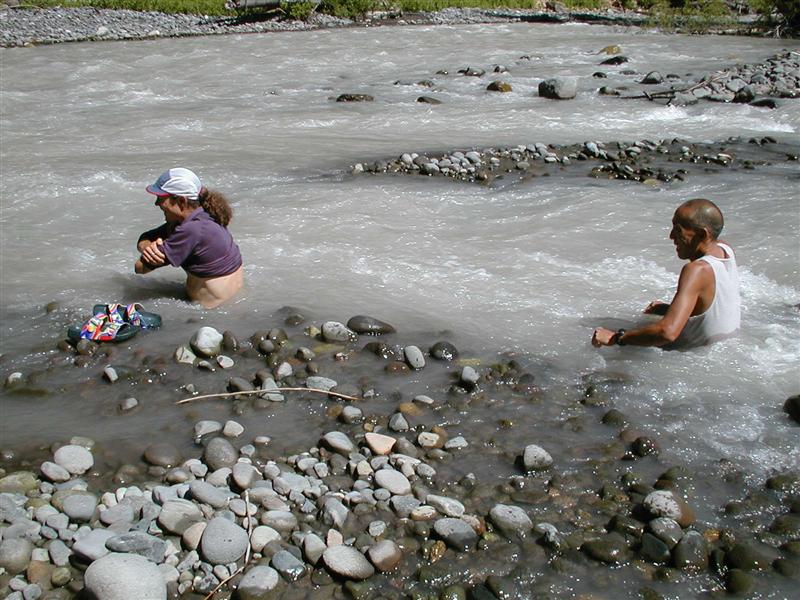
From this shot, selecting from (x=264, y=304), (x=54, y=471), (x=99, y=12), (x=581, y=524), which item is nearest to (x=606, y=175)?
(x=264, y=304)

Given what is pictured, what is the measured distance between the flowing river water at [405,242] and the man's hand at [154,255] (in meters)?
0.53

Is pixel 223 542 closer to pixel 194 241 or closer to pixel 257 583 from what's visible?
pixel 257 583

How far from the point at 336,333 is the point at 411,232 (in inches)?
107

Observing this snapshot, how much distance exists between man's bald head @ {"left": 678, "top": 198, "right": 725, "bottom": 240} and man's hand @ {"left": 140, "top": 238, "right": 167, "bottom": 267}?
3.88m

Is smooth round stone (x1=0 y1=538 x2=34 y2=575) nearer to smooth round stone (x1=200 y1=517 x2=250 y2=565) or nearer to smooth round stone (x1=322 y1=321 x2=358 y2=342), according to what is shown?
smooth round stone (x1=200 y1=517 x2=250 y2=565)

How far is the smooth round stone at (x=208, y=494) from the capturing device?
407 cm

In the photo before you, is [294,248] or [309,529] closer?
[309,529]

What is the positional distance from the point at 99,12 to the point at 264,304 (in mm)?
28322

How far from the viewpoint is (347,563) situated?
365 cm

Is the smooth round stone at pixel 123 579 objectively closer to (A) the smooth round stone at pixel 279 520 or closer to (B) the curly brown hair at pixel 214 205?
→ (A) the smooth round stone at pixel 279 520

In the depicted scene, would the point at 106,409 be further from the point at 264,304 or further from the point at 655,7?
the point at 655,7

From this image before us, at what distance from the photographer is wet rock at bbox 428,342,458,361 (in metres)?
5.74

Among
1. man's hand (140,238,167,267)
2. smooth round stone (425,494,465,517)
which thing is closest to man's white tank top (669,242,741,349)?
smooth round stone (425,494,465,517)

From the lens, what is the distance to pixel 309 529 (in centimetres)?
392
